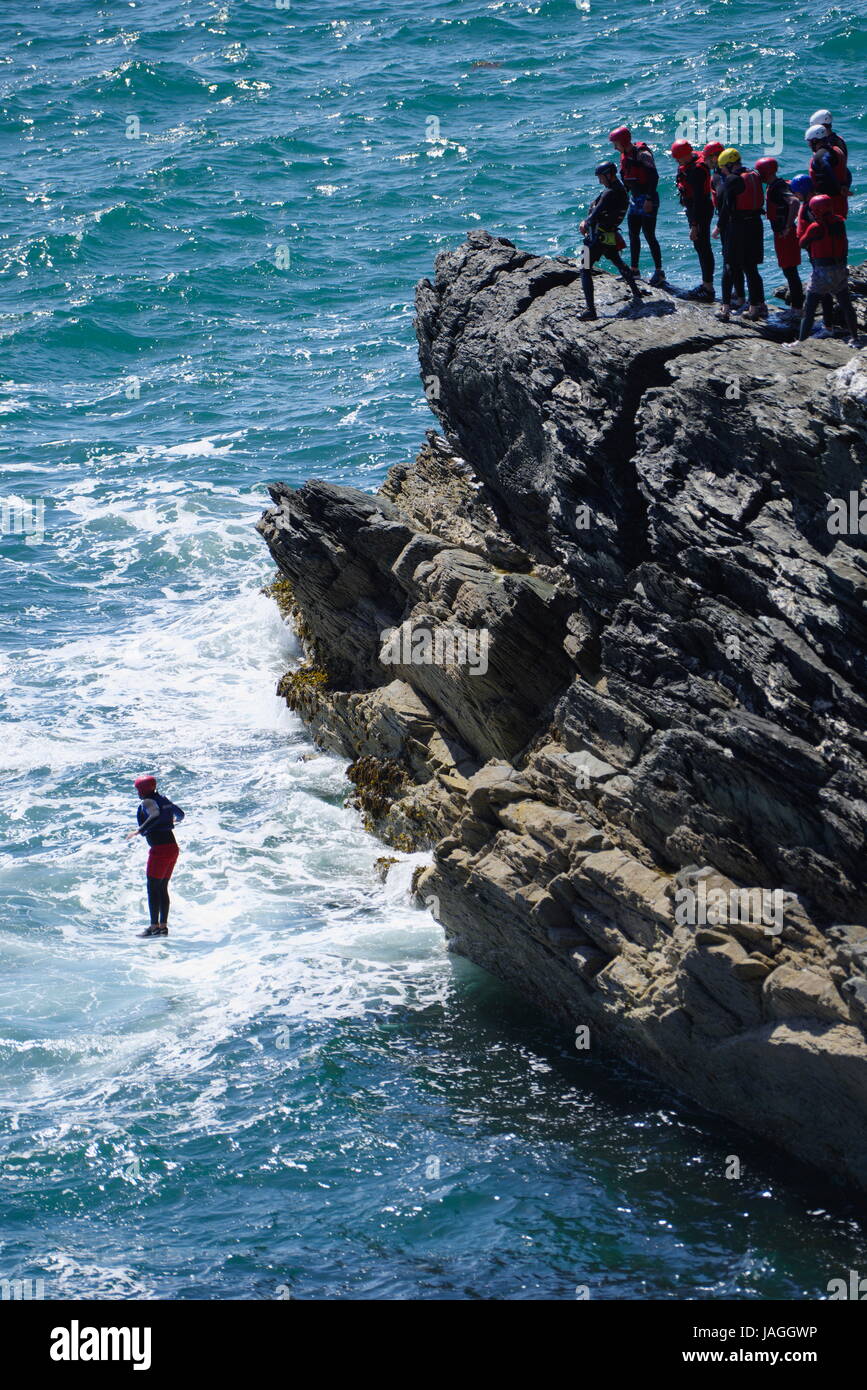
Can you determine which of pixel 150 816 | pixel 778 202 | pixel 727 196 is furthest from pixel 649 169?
pixel 150 816

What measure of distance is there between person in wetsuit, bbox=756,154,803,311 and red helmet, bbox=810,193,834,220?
2.40 meters

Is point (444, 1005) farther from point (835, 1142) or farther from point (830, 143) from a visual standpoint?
point (830, 143)

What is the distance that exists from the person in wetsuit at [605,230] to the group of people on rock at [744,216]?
2 cm

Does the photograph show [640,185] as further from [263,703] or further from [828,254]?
[263,703]

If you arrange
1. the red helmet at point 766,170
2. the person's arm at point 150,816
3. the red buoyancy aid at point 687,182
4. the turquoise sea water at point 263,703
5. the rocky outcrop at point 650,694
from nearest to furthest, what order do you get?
the turquoise sea water at point 263,703
the rocky outcrop at point 650,694
the person's arm at point 150,816
the red helmet at point 766,170
the red buoyancy aid at point 687,182

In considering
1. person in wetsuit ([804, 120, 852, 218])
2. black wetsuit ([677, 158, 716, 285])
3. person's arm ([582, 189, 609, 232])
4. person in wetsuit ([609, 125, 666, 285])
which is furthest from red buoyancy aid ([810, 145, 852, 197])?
person's arm ([582, 189, 609, 232])

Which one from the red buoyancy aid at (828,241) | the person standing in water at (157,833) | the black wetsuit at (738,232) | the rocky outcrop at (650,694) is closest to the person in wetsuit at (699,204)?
the black wetsuit at (738,232)

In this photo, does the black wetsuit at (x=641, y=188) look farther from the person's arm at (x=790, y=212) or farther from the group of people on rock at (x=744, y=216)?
the person's arm at (x=790, y=212)

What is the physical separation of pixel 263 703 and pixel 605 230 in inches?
528

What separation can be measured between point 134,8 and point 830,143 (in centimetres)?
7532

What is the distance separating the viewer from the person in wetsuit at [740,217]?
874 inches

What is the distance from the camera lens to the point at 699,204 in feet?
77.6

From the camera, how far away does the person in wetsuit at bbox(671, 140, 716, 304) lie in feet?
77.0
